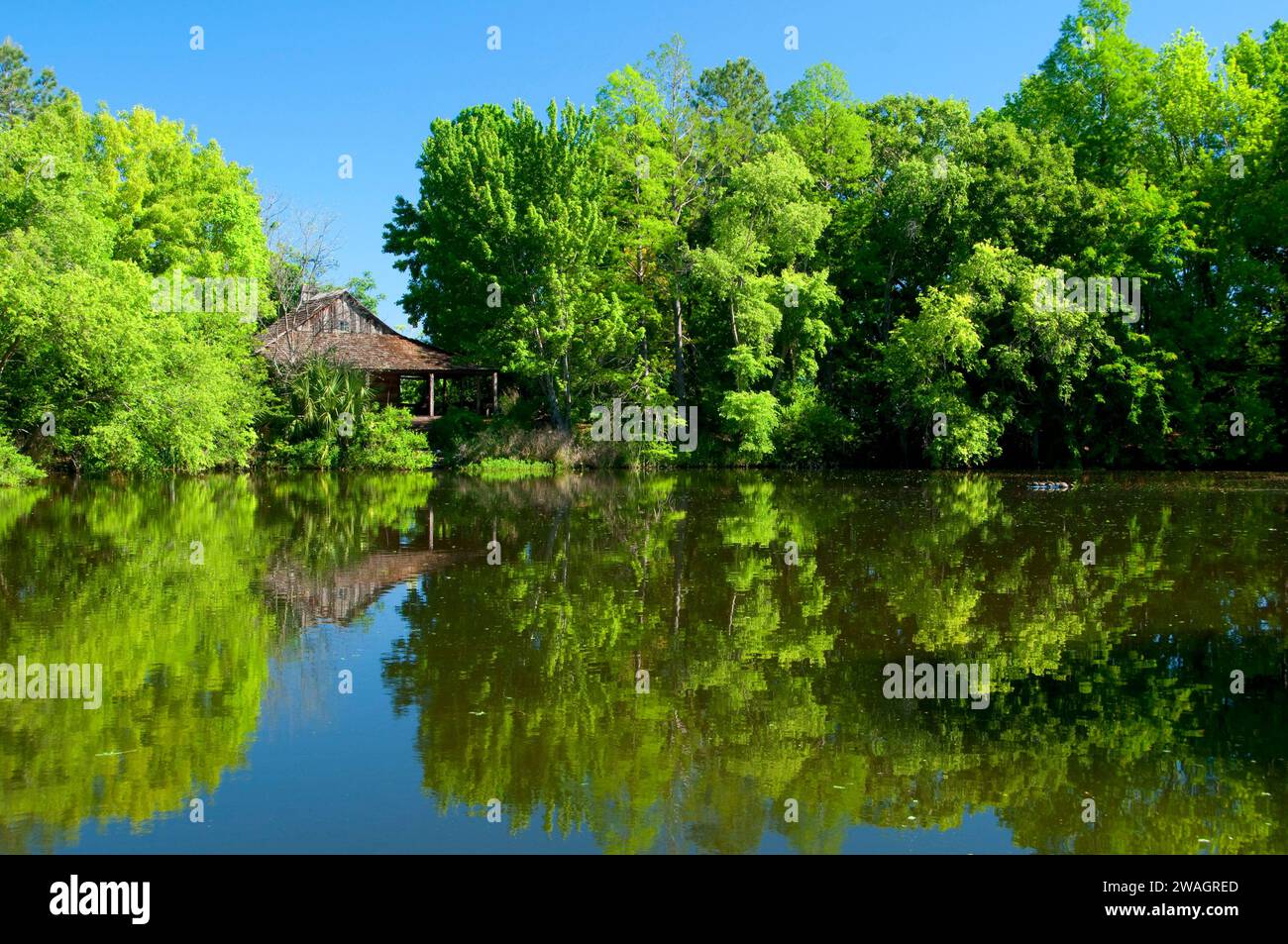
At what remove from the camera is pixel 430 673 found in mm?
8188

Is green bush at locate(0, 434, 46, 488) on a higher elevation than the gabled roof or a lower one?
lower

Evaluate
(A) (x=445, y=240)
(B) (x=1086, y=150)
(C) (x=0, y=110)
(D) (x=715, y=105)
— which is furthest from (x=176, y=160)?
(B) (x=1086, y=150)

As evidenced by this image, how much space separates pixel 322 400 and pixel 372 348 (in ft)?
21.7

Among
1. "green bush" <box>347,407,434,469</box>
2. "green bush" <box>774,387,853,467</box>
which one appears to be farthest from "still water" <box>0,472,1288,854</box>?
"green bush" <box>774,387,853,467</box>

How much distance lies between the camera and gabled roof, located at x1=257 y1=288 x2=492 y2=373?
37656mm

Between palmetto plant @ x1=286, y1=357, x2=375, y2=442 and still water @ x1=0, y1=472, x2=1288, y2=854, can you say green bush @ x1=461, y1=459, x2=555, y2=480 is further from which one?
still water @ x1=0, y1=472, x2=1288, y2=854

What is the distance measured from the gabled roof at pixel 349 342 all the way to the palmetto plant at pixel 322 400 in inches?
75.0

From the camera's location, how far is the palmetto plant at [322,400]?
34.4 meters

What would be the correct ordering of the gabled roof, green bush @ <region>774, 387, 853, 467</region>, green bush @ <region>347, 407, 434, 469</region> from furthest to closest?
1. the gabled roof
2. green bush @ <region>774, 387, 853, 467</region>
3. green bush @ <region>347, 407, 434, 469</region>

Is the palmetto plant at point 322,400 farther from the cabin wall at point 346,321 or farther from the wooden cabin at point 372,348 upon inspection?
the cabin wall at point 346,321

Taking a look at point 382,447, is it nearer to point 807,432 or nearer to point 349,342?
point 349,342

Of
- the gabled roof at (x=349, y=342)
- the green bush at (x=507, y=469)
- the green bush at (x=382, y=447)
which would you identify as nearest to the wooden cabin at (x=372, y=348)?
the gabled roof at (x=349, y=342)

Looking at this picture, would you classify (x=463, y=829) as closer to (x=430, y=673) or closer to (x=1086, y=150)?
(x=430, y=673)

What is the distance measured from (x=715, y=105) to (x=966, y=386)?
25568mm
